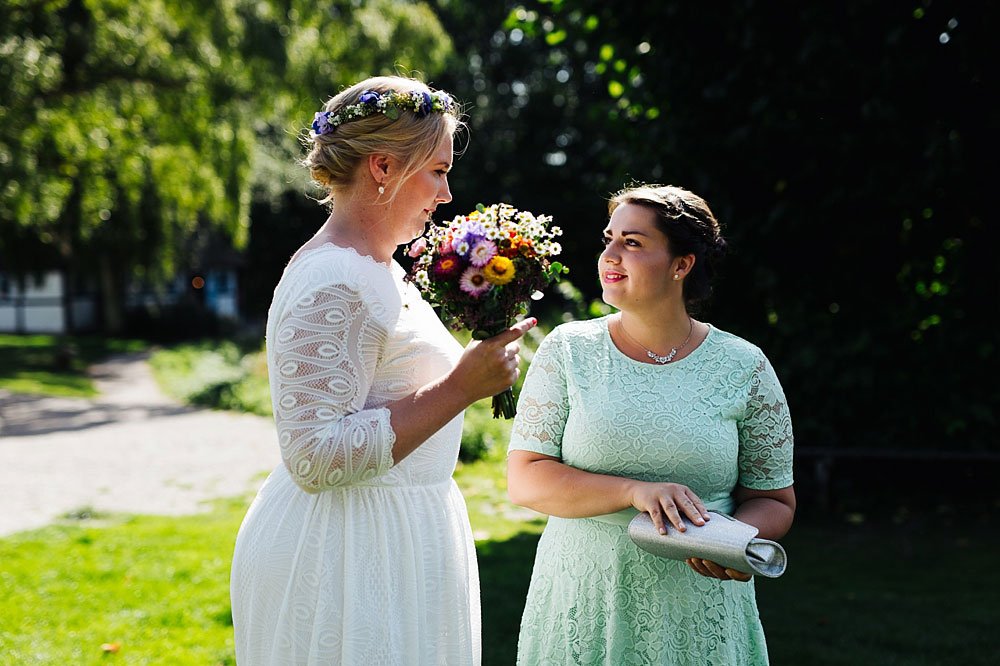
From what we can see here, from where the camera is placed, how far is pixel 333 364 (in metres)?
2.11

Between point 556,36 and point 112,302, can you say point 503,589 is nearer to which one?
point 556,36

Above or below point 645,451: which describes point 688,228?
above

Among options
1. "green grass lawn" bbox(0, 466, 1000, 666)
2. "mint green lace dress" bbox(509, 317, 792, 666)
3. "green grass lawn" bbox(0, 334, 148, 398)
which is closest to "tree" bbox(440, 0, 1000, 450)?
"green grass lawn" bbox(0, 466, 1000, 666)

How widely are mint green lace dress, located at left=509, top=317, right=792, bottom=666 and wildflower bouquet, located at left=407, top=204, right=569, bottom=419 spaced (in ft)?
1.14

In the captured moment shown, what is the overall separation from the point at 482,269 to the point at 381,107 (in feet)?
1.61

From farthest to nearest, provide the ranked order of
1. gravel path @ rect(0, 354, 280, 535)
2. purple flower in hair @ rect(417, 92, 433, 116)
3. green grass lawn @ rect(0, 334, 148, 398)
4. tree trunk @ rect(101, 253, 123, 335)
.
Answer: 1. tree trunk @ rect(101, 253, 123, 335)
2. green grass lawn @ rect(0, 334, 148, 398)
3. gravel path @ rect(0, 354, 280, 535)
4. purple flower in hair @ rect(417, 92, 433, 116)

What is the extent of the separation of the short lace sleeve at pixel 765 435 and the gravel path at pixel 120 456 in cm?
676

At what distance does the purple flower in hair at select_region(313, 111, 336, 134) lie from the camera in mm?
2324

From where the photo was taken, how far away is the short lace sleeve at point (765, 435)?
266cm

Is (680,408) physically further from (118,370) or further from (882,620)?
(118,370)

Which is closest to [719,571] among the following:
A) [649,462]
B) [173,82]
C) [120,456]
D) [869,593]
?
[649,462]

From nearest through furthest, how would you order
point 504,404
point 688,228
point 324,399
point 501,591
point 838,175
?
point 324,399, point 504,404, point 688,228, point 501,591, point 838,175

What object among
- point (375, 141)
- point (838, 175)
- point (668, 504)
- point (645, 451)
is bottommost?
point (668, 504)

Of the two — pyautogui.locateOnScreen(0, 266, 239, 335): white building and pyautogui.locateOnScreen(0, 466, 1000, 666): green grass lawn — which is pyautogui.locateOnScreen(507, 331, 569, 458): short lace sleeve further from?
pyautogui.locateOnScreen(0, 266, 239, 335): white building
